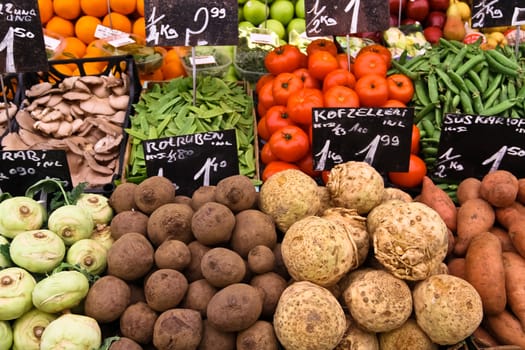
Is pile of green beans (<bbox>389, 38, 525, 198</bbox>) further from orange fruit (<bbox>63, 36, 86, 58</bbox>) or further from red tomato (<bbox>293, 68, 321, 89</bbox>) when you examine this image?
orange fruit (<bbox>63, 36, 86, 58</bbox>)

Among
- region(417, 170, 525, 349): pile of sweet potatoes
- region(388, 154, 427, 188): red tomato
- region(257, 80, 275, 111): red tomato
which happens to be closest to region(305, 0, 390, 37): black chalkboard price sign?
region(257, 80, 275, 111): red tomato

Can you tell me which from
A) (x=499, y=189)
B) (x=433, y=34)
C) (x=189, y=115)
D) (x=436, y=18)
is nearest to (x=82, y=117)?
(x=189, y=115)

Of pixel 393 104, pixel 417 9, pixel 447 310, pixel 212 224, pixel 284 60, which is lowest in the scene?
pixel 447 310

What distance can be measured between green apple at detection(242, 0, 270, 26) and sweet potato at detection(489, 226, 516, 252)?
2982mm

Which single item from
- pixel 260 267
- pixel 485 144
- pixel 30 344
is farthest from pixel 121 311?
pixel 485 144

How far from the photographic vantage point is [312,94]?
109 inches

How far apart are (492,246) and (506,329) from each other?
12.4 inches

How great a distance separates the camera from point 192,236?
1890mm

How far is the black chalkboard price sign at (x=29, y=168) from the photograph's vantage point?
2.25 meters

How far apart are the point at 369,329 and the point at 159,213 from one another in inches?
33.9

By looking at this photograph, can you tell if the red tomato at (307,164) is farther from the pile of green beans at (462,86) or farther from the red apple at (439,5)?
the red apple at (439,5)

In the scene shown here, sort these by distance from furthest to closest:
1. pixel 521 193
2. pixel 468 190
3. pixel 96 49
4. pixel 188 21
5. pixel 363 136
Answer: pixel 96 49 → pixel 188 21 → pixel 363 136 → pixel 468 190 → pixel 521 193

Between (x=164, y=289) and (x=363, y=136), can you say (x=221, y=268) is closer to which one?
(x=164, y=289)

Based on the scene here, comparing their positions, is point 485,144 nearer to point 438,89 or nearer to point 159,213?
point 438,89
